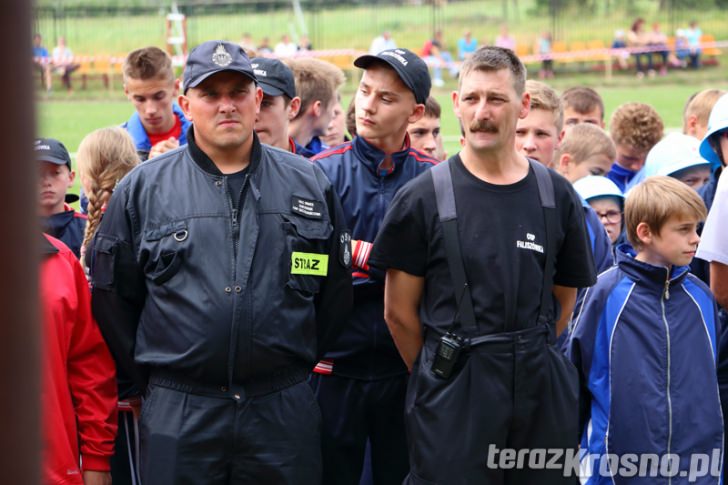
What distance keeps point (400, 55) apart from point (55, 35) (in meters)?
38.3

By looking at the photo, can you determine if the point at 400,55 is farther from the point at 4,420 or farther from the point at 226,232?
the point at 4,420

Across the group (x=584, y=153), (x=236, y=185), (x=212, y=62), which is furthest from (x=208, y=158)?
(x=584, y=153)

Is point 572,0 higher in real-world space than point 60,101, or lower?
higher

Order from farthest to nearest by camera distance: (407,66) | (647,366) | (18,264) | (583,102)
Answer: (583,102), (407,66), (647,366), (18,264)

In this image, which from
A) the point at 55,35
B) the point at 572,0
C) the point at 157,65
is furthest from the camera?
the point at 572,0

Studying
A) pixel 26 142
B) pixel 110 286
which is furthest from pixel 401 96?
pixel 26 142

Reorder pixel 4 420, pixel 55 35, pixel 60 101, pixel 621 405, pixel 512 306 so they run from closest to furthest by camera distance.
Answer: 1. pixel 4 420
2. pixel 512 306
3. pixel 621 405
4. pixel 60 101
5. pixel 55 35

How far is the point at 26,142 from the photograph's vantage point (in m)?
0.62

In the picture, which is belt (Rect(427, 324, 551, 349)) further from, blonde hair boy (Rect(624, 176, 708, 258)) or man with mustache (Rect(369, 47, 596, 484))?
blonde hair boy (Rect(624, 176, 708, 258))

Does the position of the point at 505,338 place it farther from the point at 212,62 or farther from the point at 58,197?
the point at 58,197

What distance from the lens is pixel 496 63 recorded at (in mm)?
3715

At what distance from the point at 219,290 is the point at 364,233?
99cm

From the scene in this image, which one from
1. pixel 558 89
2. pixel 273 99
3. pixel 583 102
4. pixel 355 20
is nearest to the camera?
pixel 273 99

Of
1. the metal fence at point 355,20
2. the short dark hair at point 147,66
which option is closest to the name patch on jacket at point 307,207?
the short dark hair at point 147,66
